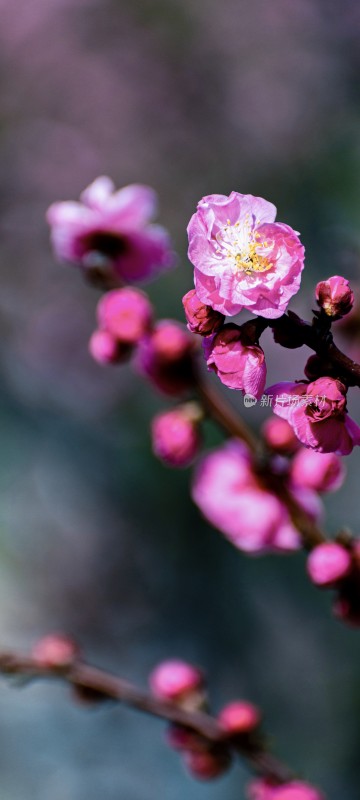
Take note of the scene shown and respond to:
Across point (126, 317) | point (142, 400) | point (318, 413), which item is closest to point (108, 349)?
point (126, 317)

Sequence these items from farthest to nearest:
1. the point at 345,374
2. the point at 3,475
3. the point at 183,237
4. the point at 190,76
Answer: the point at 190,76 → the point at 183,237 → the point at 3,475 → the point at 345,374

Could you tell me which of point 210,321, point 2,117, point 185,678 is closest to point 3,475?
point 2,117

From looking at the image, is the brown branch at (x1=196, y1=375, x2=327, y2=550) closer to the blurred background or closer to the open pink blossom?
the open pink blossom

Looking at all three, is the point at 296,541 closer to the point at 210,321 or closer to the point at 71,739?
the point at 210,321

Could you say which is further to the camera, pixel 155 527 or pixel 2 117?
pixel 2 117

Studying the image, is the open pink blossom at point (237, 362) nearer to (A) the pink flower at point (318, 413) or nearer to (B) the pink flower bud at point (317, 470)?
(A) the pink flower at point (318, 413)

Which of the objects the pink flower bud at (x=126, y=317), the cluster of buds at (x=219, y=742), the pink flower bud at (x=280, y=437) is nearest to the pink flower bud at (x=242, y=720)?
the cluster of buds at (x=219, y=742)

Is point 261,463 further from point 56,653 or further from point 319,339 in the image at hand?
point 319,339
